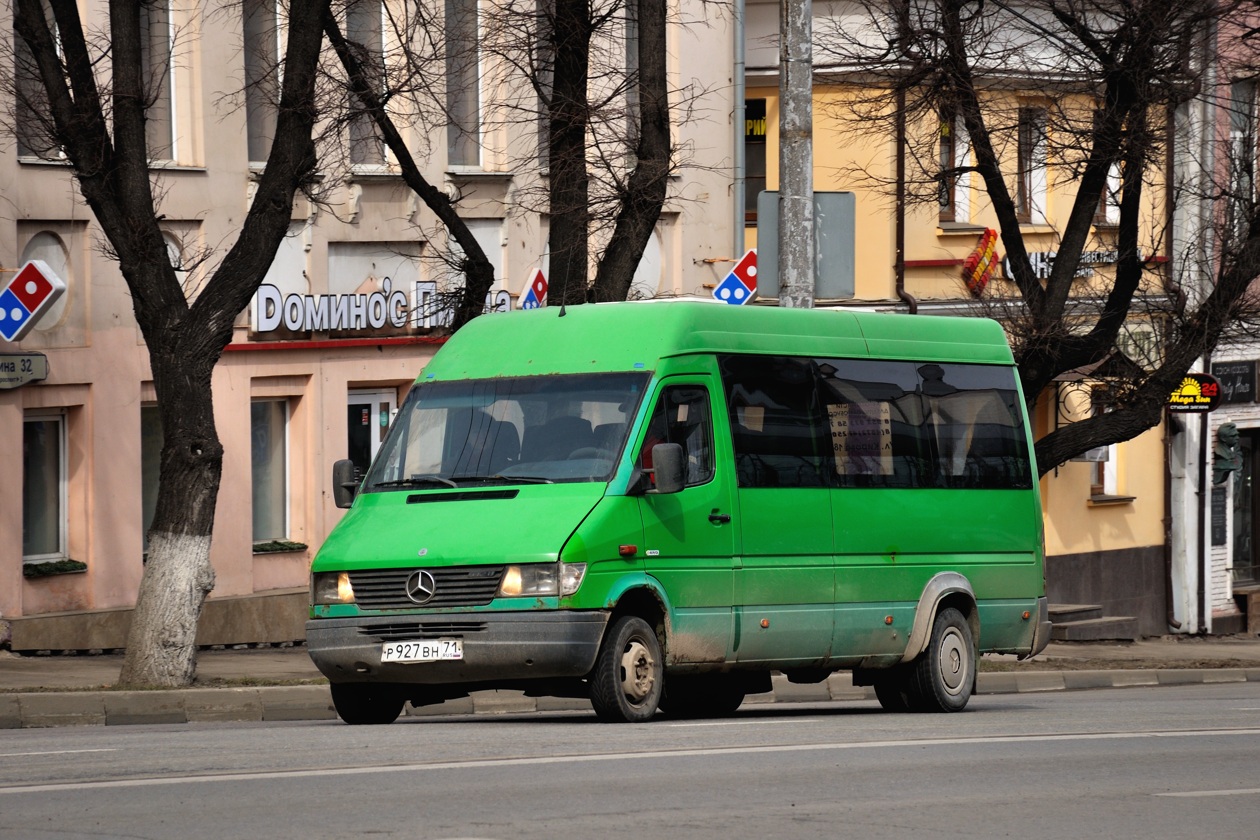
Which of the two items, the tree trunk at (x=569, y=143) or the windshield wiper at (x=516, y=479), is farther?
the tree trunk at (x=569, y=143)

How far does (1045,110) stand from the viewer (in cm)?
2406

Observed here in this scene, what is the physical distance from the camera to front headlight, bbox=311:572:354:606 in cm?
1334

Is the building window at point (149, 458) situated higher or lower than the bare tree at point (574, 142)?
lower

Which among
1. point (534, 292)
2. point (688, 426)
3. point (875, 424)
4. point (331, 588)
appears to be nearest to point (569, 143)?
point (534, 292)

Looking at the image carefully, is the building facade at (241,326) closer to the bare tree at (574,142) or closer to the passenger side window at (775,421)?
the bare tree at (574,142)

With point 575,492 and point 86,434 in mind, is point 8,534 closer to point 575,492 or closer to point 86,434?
point 86,434

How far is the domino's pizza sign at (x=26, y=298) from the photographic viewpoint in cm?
1892

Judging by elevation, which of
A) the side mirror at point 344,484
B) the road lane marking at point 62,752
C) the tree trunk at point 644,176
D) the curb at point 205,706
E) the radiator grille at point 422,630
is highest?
the tree trunk at point 644,176

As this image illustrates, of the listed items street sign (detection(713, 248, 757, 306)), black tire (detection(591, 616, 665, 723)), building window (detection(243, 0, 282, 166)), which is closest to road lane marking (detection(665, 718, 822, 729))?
black tire (detection(591, 616, 665, 723))

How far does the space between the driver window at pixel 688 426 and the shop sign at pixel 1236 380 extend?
74.6ft

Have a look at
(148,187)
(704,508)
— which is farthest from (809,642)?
(148,187)

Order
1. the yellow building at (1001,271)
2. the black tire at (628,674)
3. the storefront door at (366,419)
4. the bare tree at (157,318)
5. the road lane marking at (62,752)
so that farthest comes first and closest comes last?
the yellow building at (1001,271)
the storefront door at (366,419)
the bare tree at (157,318)
the black tire at (628,674)
the road lane marking at (62,752)

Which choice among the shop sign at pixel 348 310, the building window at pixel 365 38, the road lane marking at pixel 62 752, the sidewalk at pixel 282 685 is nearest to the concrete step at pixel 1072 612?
the sidewalk at pixel 282 685

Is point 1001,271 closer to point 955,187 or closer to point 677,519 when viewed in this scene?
point 955,187
